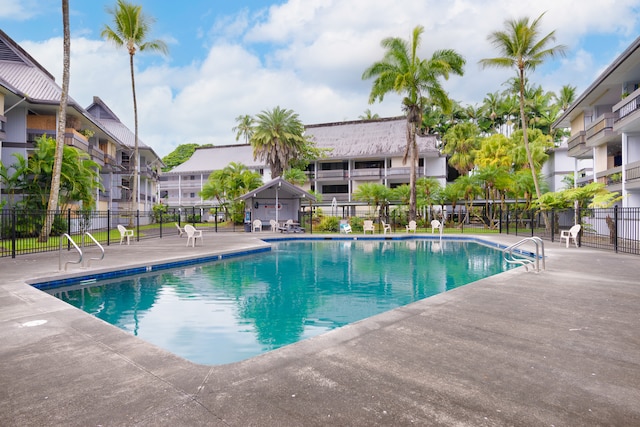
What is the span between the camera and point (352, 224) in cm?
2897

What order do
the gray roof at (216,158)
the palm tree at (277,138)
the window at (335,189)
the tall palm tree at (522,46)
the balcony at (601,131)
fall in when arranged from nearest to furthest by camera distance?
the balcony at (601,131), the tall palm tree at (522,46), the palm tree at (277,138), the window at (335,189), the gray roof at (216,158)

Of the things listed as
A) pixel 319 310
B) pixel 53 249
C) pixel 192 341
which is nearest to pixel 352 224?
pixel 53 249

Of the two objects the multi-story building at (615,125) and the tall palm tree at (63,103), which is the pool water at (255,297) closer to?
the tall palm tree at (63,103)

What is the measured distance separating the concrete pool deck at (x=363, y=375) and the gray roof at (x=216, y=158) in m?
45.5

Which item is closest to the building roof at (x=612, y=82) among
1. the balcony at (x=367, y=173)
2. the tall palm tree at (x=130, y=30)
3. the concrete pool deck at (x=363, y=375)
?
the concrete pool deck at (x=363, y=375)

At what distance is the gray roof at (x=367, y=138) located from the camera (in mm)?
41969

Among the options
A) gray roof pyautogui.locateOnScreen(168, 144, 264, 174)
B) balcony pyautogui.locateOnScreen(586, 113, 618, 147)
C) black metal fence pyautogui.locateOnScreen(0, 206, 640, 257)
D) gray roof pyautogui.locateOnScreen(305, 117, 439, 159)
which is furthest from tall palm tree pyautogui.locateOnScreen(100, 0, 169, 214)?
balcony pyautogui.locateOnScreen(586, 113, 618, 147)

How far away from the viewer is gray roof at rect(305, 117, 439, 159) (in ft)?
138

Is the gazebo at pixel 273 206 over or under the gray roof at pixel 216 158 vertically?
under

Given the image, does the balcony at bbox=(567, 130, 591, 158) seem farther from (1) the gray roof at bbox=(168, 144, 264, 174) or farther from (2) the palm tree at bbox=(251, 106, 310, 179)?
(1) the gray roof at bbox=(168, 144, 264, 174)

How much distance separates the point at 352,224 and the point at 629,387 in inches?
1023

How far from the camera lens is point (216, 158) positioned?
2042 inches

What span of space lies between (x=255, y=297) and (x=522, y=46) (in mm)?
22757

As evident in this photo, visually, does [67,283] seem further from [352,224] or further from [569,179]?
[569,179]
